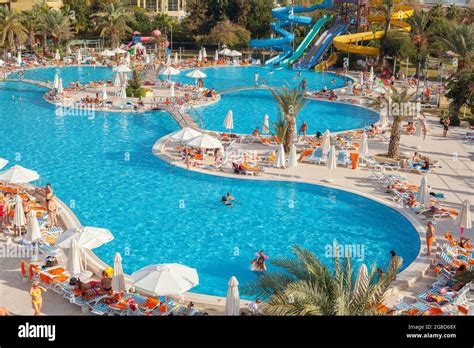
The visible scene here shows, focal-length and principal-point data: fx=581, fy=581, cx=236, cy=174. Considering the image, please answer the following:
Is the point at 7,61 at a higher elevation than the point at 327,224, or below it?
higher

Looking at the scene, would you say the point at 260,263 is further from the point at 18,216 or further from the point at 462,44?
the point at 462,44

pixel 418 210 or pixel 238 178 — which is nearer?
pixel 418 210

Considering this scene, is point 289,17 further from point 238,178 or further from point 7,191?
→ point 7,191

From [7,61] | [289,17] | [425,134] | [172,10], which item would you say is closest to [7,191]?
[425,134]

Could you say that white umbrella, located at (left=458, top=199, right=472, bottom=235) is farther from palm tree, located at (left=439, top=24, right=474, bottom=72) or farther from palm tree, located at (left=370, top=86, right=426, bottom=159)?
palm tree, located at (left=439, top=24, right=474, bottom=72)

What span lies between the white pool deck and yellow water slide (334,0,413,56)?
15.7m

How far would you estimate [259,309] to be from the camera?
453 inches

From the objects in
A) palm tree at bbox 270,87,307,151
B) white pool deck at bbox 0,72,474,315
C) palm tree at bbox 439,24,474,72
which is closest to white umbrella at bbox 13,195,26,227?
white pool deck at bbox 0,72,474,315

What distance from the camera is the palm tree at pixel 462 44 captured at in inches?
1144

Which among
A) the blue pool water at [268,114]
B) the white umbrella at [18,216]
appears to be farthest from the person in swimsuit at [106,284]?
the blue pool water at [268,114]

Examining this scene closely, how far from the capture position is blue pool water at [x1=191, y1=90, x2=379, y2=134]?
29.2 meters
